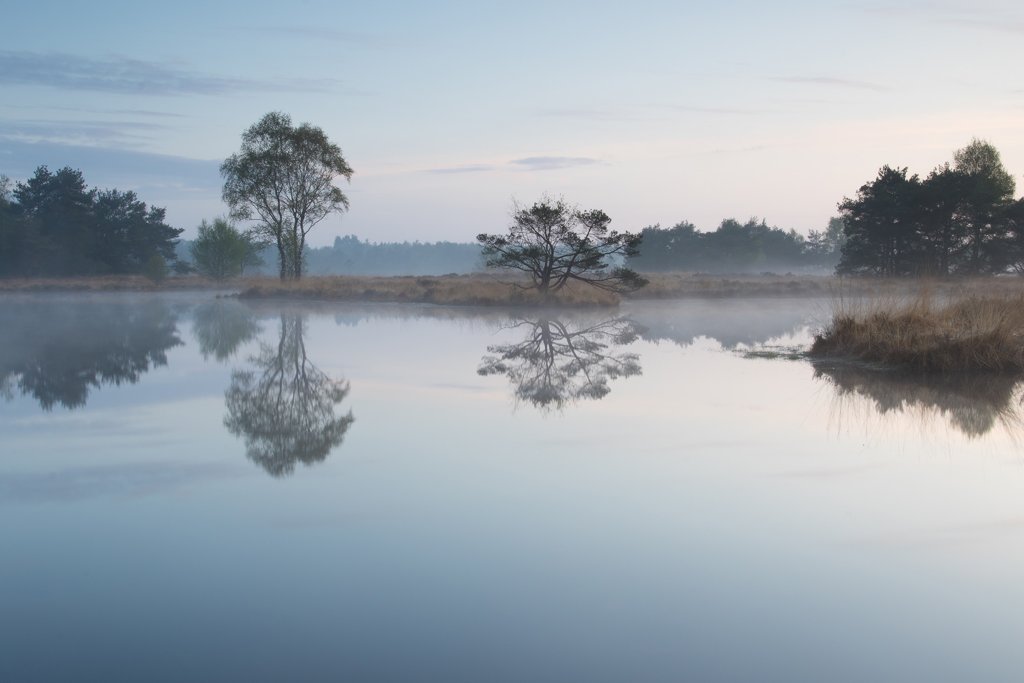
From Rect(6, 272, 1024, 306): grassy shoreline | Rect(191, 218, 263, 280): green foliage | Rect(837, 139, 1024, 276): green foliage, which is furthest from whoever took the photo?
Rect(191, 218, 263, 280): green foliage

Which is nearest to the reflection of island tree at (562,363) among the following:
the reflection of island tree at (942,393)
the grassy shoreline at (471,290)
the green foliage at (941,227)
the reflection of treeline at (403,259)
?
the reflection of island tree at (942,393)

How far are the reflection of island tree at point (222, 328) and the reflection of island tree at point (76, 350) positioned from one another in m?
0.66

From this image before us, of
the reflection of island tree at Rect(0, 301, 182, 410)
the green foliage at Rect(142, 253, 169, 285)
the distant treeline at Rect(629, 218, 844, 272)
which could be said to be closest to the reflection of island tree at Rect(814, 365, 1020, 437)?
the reflection of island tree at Rect(0, 301, 182, 410)

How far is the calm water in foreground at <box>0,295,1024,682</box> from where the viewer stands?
137 inches

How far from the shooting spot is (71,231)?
53.0m

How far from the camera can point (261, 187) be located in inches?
1688

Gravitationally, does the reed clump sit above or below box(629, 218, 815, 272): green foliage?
below

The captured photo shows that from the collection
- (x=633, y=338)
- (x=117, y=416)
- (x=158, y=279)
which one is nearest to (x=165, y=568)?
(x=117, y=416)

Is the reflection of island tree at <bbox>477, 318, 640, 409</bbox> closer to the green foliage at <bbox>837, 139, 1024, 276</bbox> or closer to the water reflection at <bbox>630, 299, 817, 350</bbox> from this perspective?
the water reflection at <bbox>630, 299, 817, 350</bbox>

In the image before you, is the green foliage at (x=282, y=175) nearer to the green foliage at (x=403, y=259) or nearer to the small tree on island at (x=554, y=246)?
the small tree on island at (x=554, y=246)

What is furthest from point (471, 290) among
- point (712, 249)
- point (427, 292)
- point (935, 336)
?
point (712, 249)

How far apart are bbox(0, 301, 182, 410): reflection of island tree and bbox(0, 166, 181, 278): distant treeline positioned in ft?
86.1

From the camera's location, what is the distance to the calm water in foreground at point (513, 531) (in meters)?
3.47

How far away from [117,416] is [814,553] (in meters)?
7.09
